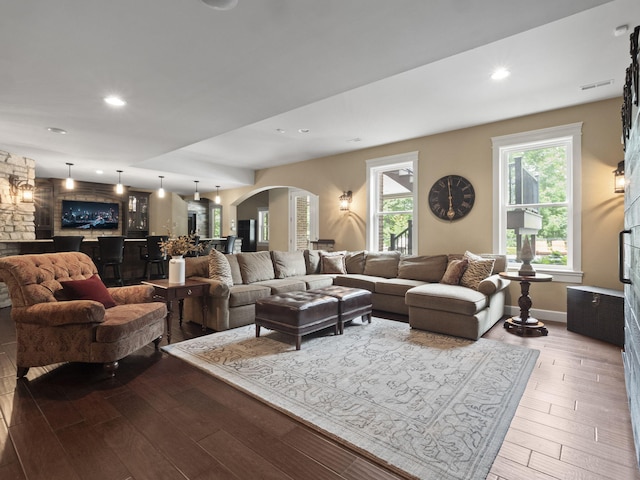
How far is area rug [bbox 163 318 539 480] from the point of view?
68.8 inches

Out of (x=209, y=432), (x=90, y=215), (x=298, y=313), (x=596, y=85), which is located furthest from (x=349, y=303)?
(x=90, y=215)

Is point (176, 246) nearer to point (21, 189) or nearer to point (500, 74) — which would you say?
point (500, 74)

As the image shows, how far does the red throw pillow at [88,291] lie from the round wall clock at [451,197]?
4555 millimetres

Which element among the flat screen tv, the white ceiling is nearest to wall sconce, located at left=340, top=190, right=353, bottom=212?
the white ceiling

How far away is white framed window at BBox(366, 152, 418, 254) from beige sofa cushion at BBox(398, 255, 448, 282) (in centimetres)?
65

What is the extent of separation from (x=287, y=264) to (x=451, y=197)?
277 centimetres

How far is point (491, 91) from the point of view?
3707 millimetres

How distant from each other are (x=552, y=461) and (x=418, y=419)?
67cm

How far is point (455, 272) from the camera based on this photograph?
4285 mm

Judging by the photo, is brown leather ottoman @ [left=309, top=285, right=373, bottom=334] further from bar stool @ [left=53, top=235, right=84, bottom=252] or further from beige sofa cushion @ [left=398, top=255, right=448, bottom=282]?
bar stool @ [left=53, top=235, right=84, bottom=252]

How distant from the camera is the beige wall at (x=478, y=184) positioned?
394cm

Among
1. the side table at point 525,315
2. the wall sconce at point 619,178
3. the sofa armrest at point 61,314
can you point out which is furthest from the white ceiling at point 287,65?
the side table at point 525,315

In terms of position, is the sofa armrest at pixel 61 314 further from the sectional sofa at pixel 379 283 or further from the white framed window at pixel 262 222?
the white framed window at pixel 262 222

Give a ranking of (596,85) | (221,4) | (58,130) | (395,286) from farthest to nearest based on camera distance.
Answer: (395,286), (58,130), (596,85), (221,4)
